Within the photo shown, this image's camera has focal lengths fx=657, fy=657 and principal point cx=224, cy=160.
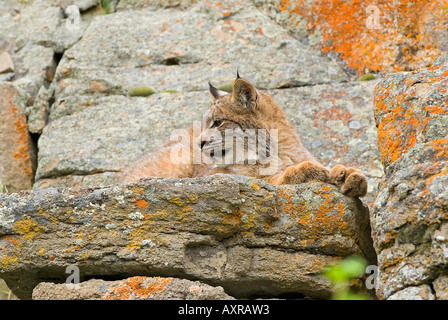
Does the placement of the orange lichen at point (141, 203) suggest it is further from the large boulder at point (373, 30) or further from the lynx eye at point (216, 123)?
the large boulder at point (373, 30)

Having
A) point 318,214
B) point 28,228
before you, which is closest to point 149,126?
point 28,228

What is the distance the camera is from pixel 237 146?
580cm

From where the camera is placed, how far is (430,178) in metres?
3.49

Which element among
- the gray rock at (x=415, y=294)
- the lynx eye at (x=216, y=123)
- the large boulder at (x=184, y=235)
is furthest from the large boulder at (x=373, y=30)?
the gray rock at (x=415, y=294)

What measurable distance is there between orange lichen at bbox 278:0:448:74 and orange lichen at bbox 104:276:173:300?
12.7 feet

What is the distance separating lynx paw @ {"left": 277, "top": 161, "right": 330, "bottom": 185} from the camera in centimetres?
471

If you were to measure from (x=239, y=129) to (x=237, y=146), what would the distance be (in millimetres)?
168

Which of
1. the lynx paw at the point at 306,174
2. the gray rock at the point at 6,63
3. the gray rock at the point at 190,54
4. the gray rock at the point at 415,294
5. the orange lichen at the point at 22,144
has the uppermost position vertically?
the gray rock at the point at 415,294

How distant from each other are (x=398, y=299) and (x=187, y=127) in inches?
148

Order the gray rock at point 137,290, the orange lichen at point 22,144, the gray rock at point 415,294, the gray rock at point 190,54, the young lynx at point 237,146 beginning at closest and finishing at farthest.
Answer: the gray rock at point 415,294
the gray rock at point 137,290
the young lynx at point 237,146
the orange lichen at point 22,144
the gray rock at point 190,54

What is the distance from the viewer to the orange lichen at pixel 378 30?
6.61 metres

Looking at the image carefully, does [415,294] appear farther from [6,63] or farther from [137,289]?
[6,63]
